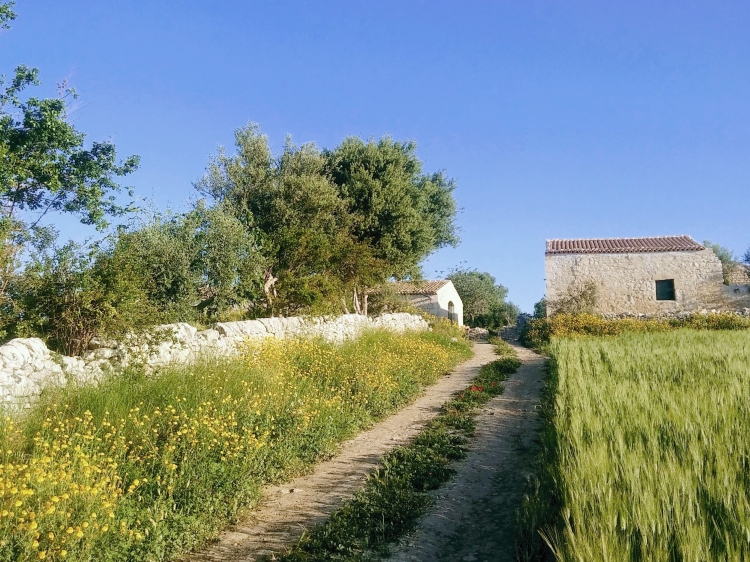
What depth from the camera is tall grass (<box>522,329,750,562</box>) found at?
284 centimetres

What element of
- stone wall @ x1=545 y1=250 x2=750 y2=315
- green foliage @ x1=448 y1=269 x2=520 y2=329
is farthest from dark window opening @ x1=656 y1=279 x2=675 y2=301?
green foliage @ x1=448 y1=269 x2=520 y2=329

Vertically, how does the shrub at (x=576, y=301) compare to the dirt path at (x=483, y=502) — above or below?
above

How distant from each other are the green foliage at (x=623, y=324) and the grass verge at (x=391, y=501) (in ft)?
58.3

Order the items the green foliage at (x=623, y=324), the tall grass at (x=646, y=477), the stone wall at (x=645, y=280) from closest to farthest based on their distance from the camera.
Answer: the tall grass at (x=646, y=477), the green foliage at (x=623, y=324), the stone wall at (x=645, y=280)

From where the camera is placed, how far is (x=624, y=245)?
30750mm

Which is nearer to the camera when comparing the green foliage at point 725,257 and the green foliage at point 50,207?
the green foliage at point 50,207

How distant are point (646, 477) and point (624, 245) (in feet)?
98.2

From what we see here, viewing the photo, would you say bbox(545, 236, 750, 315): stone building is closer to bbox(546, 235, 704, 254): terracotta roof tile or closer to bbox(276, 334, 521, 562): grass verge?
bbox(546, 235, 704, 254): terracotta roof tile

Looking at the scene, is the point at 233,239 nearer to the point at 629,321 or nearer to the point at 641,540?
the point at 641,540

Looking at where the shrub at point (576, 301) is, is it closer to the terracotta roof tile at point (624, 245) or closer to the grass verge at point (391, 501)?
the terracotta roof tile at point (624, 245)

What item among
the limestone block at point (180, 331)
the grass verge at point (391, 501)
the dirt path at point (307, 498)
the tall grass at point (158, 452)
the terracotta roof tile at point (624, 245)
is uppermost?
the terracotta roof tile at point (624, 245)

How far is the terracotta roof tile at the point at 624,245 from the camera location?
2967cm

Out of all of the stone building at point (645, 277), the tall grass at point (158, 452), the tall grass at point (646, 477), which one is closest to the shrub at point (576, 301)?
the stone building at point (645, 277)

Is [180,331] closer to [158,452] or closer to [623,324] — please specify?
[158,452]
